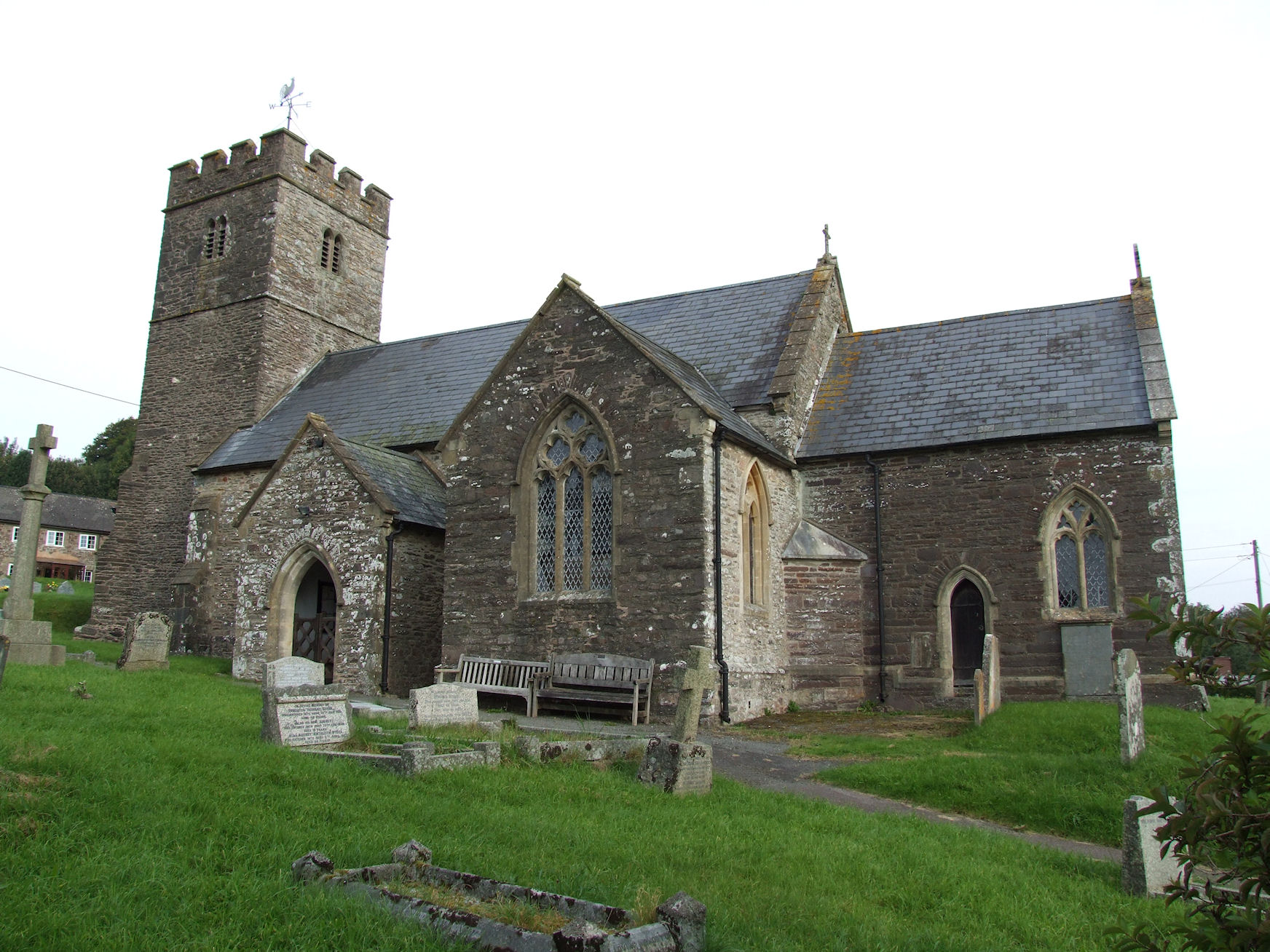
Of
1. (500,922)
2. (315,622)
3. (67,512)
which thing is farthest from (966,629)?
(67,512)

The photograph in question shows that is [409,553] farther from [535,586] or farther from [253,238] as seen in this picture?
[253,238]

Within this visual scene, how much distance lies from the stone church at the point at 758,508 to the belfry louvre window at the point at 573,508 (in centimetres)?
5

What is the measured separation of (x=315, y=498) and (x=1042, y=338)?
50.6 feet

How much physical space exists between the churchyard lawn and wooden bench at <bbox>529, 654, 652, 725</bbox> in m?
1.84

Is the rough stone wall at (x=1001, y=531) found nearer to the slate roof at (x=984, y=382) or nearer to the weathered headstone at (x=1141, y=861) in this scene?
the slate roof at (x=984, y=382)

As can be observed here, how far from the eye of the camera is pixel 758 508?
18.3 m

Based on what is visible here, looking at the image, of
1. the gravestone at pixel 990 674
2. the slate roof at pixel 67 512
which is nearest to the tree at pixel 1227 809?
the gravestone at pixel 990 674

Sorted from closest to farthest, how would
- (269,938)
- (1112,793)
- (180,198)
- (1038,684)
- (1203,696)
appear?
(269,938), (1112,793), (1203,696), (1038,684), (180,198)

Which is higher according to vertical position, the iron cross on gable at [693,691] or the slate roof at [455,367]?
the slate roof at [455,367]

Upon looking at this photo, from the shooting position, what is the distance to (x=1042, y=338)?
2019 cm

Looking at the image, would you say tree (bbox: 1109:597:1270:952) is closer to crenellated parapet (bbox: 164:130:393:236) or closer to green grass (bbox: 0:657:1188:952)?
green grass (bbox: 0:657:1188:952)

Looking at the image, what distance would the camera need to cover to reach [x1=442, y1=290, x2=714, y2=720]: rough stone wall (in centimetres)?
1590

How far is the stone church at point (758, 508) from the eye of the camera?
54.2 ft

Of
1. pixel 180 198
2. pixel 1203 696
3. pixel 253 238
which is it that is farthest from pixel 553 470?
pixel 180 198
